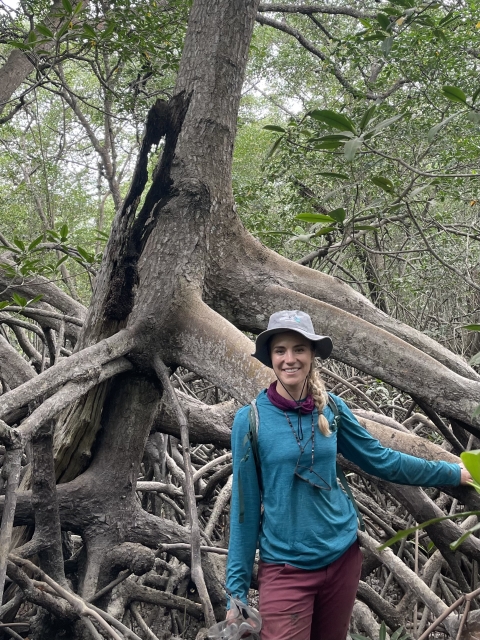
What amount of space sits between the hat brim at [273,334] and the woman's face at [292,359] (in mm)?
24

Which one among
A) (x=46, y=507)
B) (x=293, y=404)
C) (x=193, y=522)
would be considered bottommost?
(x=46, y=507)

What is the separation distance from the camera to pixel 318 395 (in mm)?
1796

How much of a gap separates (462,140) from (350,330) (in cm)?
270

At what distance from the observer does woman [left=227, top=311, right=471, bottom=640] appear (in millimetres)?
1739

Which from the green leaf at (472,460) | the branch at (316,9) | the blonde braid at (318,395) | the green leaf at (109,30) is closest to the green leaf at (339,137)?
the blonde braid at (318,395)

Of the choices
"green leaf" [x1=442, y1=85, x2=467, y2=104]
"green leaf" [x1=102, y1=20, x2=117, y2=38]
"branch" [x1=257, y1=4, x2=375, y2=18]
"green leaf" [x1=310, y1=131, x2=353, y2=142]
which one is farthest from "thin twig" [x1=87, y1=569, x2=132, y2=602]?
"branch" [x1=257, y1=4, x2=375, y2=18]

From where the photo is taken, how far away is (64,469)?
275 cm

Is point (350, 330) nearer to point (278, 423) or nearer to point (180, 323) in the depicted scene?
point (180, 323)

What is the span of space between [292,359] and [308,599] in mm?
605

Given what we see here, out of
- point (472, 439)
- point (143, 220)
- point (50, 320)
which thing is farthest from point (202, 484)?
point (143, 220)

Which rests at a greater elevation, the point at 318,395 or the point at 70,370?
the point at 318,395

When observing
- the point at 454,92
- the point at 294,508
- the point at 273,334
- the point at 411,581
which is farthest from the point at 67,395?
the point at 454,92

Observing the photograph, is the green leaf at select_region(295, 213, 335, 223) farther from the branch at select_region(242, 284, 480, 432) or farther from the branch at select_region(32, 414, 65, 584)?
the branch at select_region(32, 414, 65, 584)

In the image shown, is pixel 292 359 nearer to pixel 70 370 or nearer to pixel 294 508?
pixel 294 508
